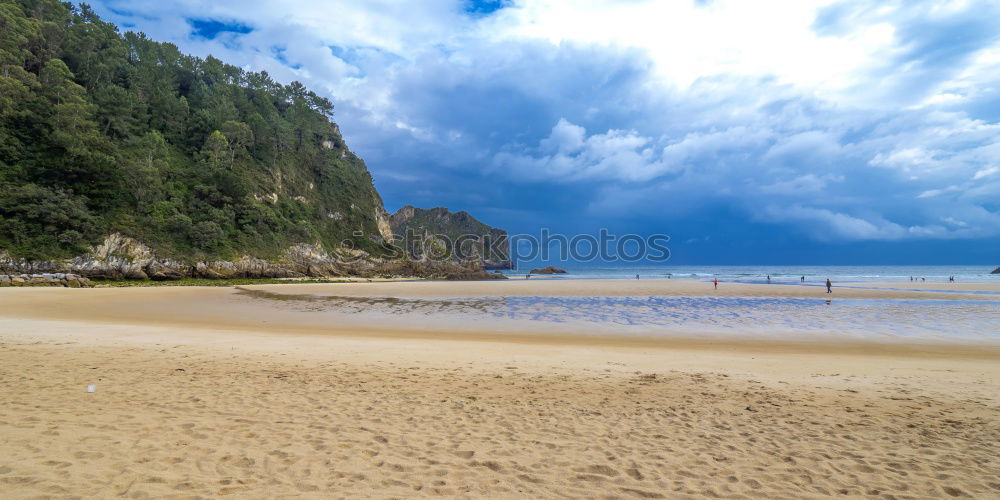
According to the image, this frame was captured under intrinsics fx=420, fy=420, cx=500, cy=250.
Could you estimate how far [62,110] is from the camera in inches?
1993

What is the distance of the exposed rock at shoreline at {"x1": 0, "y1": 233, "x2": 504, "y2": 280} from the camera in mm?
42750

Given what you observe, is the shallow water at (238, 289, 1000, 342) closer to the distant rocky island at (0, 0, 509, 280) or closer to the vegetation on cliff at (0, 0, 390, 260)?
the distant rocky island at (0, 0, 509, 280)

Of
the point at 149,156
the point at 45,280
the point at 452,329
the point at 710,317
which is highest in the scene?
the point at 149,156

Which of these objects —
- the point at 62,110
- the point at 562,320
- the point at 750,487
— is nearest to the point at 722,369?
the point at 750,487

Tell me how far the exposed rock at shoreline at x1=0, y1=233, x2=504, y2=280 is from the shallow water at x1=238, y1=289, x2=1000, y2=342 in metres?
30.7

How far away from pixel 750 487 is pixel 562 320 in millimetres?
16663

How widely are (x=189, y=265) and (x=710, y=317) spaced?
57.3 metres

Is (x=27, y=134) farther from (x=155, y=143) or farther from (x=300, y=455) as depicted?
(x=300, y=455)

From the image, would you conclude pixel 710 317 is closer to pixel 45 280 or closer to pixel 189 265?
pixel 45 280

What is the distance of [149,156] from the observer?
57.9 m

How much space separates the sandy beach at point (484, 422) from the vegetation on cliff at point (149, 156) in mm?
48806

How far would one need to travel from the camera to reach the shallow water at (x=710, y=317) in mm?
17562

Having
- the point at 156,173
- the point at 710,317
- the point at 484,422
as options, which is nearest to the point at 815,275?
the point at 710,317

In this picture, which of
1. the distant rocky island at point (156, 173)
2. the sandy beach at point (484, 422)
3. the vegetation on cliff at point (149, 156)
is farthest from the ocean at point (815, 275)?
the sandy beach at point (484, 422)
